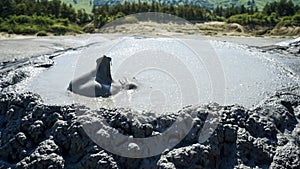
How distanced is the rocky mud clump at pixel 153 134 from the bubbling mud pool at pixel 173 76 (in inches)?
11.3

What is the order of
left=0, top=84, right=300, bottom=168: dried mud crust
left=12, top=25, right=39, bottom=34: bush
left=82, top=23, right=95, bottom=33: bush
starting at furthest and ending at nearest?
left=82, top=23, right=95, bottom=33: bush → left=12, top=25, right=39, bottom=34: bush → left=0, top=84, right=300, bottom=168: dried mud crust

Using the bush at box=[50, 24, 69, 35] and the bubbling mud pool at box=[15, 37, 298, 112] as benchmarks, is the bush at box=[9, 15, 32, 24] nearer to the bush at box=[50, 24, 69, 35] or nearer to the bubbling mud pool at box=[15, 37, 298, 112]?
the bush at box=[50, 24, 69, 35]

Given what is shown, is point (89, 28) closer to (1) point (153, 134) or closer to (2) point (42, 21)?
(2) point (42, 21)

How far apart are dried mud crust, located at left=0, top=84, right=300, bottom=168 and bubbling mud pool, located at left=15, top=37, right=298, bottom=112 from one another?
0.97 feet

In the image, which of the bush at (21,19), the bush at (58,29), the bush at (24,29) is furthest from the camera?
the bush at (21,19)

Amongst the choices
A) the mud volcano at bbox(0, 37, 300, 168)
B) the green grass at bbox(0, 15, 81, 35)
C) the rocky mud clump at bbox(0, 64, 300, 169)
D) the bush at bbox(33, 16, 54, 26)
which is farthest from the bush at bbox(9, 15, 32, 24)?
the rocky mud clump at bbox(0, 64, 300, 169)

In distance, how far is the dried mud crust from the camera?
3240 millimetres

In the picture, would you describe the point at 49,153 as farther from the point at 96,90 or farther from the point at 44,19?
the point at 44,19

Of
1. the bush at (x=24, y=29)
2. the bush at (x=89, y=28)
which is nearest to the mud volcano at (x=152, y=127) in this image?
the bush at (x=24, y=29)

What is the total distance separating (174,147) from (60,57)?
11.7 feet

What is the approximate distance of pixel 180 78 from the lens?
16.1ft

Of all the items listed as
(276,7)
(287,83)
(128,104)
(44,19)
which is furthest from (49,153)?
(276,7)

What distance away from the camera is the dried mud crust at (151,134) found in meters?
3.24

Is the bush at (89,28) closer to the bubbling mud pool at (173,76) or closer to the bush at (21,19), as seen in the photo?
the bush at (21,19)
